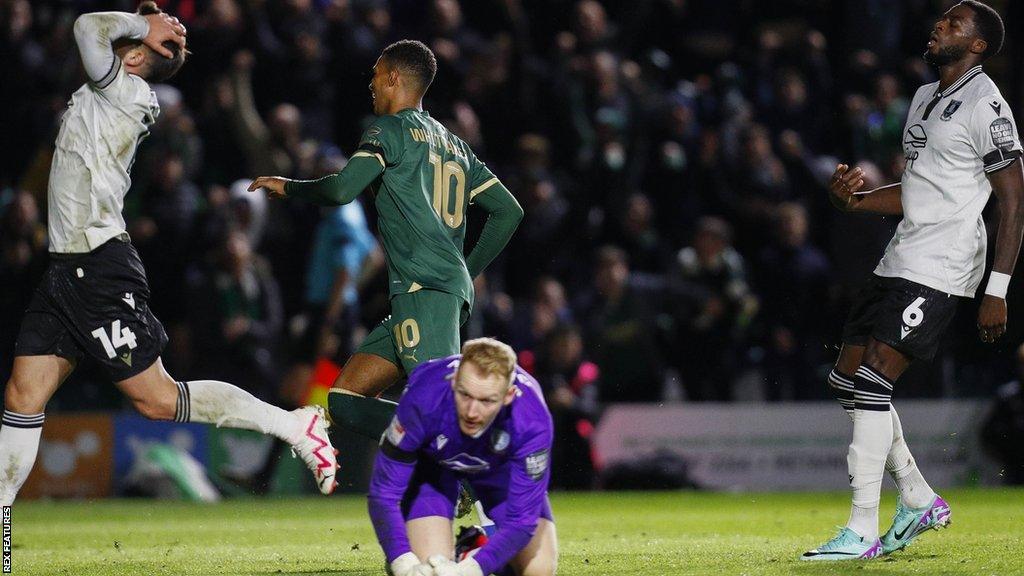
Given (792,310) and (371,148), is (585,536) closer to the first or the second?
(371,148)

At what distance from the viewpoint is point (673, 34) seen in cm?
1548

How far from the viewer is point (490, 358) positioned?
16.0ft

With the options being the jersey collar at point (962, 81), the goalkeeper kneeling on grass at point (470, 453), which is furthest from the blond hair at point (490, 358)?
the jersey collar at point (962, 81)

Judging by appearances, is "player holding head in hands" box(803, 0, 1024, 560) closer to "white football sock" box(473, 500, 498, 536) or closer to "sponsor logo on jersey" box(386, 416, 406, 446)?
"white football sock" box(473, 500, 498, 536)

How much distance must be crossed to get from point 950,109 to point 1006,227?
2.03 ft

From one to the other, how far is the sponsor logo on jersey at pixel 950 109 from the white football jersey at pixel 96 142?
12.2 feet

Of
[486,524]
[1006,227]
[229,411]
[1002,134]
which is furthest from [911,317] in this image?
[229,411]

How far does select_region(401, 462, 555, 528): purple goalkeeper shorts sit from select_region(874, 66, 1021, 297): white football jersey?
7.46 ft

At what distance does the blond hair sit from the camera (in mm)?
4867

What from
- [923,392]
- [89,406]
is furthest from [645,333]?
[89,406]

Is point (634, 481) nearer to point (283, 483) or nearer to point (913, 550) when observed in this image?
point (283, 483)

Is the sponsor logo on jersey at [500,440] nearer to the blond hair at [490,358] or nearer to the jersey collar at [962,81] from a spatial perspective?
the blond hair at [490,358]

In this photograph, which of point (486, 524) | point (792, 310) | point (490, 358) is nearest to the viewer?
point (490, 358)

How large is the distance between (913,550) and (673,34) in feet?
30.9
